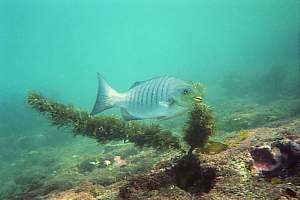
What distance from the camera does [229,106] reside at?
18078 millimetres

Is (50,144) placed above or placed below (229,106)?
below

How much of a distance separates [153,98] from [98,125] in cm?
81

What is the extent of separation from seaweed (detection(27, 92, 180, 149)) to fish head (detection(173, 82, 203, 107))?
0.50 meters

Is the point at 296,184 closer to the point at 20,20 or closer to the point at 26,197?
the point at 26,197

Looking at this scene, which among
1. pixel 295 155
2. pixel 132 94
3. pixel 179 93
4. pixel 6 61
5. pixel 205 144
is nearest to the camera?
pixel 295 155

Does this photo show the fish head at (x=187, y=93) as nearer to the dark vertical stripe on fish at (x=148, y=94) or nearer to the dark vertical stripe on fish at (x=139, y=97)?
the dark vertical stripe on fish at (x=148, y=94)

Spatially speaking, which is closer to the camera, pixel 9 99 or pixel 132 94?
pixel 132 94

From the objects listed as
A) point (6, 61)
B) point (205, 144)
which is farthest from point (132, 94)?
point (6, 61)

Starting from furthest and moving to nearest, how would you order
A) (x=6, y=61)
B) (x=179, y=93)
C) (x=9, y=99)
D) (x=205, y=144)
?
(x=6, y=61)
(x=9, y=99)
(x=179, y=93)
(x=205, y=144)

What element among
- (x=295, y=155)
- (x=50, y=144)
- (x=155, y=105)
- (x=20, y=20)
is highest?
(x=20, y=20)

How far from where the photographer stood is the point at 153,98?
4676 millimetres

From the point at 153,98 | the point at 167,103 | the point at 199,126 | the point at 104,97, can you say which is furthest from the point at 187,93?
the point at 104,97

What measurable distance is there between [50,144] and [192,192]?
15.9 m

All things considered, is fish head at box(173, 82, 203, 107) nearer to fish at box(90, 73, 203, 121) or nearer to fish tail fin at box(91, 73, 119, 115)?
fish at box(90, 73, 203, 121)
